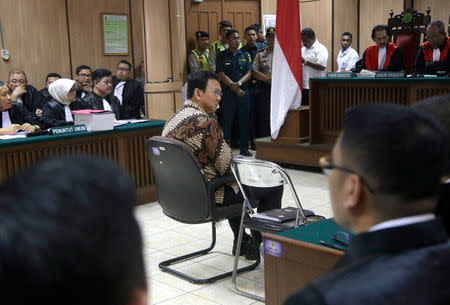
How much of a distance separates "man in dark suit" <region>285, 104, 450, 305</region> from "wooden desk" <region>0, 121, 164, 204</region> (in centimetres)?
329

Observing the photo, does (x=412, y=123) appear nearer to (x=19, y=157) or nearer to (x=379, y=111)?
(x=379, y=111)

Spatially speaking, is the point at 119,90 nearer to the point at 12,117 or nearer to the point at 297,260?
the point at 12,117

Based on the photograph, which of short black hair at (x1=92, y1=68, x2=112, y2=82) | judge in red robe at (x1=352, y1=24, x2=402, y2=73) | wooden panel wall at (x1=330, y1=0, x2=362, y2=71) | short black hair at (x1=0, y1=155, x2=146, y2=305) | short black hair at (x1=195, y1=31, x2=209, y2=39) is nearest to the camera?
short black hair at (x1=0, y1=155, x2=146, y2=305)

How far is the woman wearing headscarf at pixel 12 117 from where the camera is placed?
15.2 feet

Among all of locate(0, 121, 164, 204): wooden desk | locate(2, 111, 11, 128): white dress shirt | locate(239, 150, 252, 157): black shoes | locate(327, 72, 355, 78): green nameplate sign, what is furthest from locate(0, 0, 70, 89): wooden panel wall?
locate(327, 72, 355, 78): green nameplate sign

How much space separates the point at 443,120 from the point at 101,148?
147 inches

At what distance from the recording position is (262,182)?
2.96 m

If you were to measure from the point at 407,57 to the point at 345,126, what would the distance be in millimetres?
6063

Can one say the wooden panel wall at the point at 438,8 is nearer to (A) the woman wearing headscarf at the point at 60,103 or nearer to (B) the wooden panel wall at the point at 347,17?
(B) the wooden panel wall at the point at 347,17

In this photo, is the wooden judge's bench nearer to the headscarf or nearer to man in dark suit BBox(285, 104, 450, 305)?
the headscarf

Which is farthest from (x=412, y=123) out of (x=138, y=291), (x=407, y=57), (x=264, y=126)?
(x=264, y=126)

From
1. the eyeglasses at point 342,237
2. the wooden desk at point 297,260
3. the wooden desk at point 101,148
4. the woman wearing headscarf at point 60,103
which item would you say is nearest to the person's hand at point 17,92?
the woman wearing headscarf at point 60,103

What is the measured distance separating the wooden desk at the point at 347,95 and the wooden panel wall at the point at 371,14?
3.76 m

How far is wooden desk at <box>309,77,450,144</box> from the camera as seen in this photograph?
5586 millimetres
